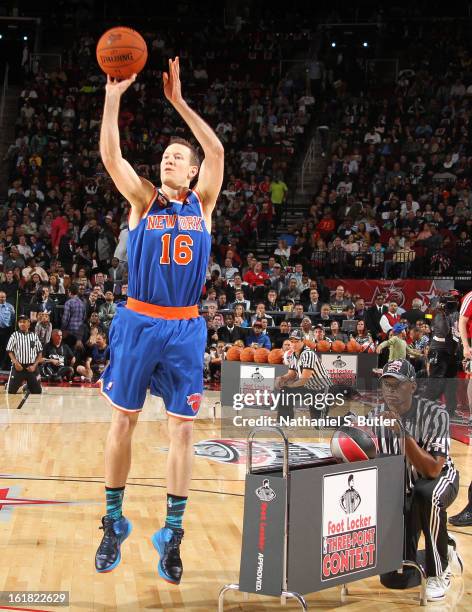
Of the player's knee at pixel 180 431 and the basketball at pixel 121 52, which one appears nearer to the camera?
the basketball at pixel 121 52

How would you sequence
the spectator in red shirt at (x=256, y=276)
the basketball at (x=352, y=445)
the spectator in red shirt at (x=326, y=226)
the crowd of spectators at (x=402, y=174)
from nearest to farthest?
1. the basketball at (x=352, y=445)
2. the spectator in red shirt at (x=256, y=276)
3. the crowd of spectators at (x=402, y=174)
4. the spectator in red shirt at (x=326, y=226)

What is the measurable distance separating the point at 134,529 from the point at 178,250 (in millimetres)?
3071

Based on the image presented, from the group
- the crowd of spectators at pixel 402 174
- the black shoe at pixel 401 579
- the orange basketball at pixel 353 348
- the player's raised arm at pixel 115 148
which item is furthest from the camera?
the crowd of spectators at pixel 402 174

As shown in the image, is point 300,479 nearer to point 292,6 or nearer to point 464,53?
point 464,53

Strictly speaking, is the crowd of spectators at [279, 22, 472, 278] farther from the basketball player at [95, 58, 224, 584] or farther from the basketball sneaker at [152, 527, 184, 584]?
the basketball sneaker at [152, 527, 184, 584]

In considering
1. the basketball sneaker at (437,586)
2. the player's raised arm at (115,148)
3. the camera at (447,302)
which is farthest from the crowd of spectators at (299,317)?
the player's raised arm at (115,148)

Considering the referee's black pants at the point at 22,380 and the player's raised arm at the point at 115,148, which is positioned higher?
the player's raised arm at the point at 115,148

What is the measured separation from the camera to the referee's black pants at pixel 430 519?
5.82 m

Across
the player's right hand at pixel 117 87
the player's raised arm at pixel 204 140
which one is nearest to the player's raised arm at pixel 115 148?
the player's right hand at pixel 117 87

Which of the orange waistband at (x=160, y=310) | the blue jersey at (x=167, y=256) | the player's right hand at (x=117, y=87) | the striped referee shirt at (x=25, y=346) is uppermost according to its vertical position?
the player's right hand at (x=117, y=87)

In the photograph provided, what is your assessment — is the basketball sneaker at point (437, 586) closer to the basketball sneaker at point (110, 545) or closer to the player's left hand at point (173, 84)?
the basketball sneaker at point (110, 545)

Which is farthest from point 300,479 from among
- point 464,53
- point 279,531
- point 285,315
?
point 464,53

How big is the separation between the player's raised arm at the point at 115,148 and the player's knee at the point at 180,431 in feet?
4.07

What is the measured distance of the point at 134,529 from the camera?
7191 mm
